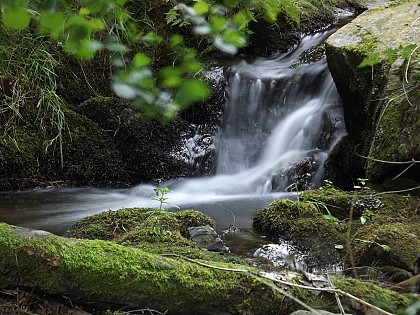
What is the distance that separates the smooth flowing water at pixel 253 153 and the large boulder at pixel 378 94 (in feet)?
2.16

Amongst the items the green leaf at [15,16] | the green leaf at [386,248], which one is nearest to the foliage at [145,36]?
the green leaf at [15,16]

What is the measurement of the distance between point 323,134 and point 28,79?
3.57 metres

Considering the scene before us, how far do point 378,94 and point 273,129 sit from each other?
6.87 feet

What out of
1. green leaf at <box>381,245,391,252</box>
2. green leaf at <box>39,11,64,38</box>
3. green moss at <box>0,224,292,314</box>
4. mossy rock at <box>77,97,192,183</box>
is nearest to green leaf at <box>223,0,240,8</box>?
green leaf at <box>39,11,64,38</box>

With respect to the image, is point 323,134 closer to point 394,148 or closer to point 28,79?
point 394,148

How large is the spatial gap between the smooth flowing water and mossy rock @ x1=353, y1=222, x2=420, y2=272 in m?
1.43

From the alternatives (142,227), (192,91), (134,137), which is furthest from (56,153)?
(192,91)

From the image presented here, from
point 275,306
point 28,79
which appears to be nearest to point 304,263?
point 275,306

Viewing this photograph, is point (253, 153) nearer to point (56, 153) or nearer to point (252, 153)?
point (252, 153)

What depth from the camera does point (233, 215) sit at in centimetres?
452

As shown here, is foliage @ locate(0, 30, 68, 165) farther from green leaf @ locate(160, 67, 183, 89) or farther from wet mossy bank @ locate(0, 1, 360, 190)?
green leaf @ locate(160, 67, 183, 89)

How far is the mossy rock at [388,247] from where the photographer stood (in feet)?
8.96

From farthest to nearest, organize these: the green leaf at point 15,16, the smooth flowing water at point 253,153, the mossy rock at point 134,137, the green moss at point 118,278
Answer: the mossy rock at point 134,137, the smooth flowing water at point 253,153, the green moss at point 118,278, the green leaf at point 15,16

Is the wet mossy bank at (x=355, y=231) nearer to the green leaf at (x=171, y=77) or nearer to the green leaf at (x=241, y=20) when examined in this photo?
the green leaf at (x=241, y=20)
